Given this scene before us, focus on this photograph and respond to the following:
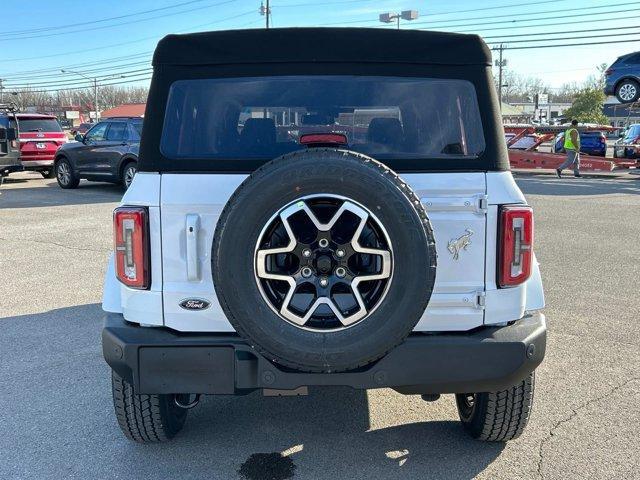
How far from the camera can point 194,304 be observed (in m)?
2.66

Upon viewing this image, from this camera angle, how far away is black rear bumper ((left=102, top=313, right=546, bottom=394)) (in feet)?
8.34

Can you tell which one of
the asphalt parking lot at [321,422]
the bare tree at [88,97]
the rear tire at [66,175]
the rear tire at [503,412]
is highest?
the bare tree at [88,97]

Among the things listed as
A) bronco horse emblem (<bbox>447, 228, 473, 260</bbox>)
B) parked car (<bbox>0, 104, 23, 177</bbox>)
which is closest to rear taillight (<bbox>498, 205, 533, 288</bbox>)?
bronco horse emblem (<bbox>447, 228, 473, 260</bbox>)

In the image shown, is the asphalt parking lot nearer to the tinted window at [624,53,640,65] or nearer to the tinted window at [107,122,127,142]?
the tinted window at [107,122,127,142]

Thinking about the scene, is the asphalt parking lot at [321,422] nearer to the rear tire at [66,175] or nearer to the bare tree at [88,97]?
the rear tire at [66,175]

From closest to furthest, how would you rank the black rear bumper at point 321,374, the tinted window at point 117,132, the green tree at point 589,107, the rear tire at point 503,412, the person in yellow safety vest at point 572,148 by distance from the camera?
the black rear bumper at point 321,374 < the rear tire at point 503,412 < the tinted window at point 117,132 < the person in yellow safety vest at point 572,148 < the green tree at point 589,107

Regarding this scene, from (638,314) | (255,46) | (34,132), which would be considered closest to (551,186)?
(638,314)

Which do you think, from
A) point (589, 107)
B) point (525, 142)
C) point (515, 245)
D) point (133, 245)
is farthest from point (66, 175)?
point (589, 107)

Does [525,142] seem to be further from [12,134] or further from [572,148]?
[12,134]

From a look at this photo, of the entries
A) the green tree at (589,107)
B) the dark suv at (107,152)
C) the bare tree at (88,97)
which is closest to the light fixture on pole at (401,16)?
the dark suv at (107,152)

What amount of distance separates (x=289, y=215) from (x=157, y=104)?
0.93 metres

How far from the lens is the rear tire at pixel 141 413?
9.89 feet

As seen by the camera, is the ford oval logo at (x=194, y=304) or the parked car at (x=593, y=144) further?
the parked car at (x=593, y=144)

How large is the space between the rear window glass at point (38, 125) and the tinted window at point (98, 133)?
8.58 feet
